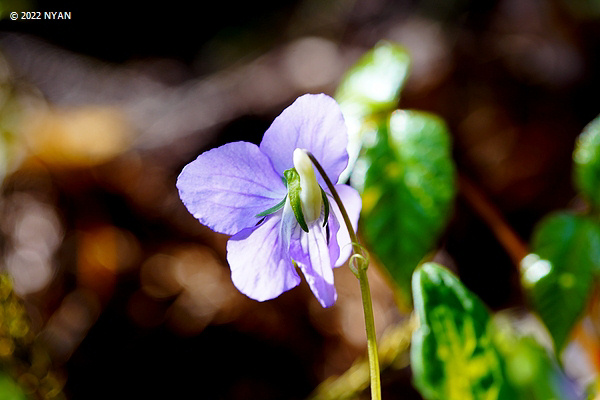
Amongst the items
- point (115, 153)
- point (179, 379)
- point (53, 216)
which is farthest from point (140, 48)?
point (179, 379)

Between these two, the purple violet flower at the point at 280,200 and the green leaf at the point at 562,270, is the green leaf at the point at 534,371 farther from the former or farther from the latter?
the purple violet flower at the point at 280,200

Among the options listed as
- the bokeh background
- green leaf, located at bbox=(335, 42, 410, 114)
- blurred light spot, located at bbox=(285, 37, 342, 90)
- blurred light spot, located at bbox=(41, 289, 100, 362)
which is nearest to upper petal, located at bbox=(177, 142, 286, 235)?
green leaf, located at bbox=(335, 42, 410, 114)

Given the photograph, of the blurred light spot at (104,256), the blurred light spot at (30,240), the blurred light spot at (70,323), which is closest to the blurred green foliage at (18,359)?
the blurred light spot at (70,323)

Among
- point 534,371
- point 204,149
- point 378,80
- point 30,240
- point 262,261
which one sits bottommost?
point 534,371

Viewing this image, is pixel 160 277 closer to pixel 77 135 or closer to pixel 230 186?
pixel 77 135

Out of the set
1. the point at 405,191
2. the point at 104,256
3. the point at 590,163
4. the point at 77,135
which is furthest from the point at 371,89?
the point at 77,135

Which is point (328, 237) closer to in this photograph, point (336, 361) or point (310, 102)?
point (310, 102)

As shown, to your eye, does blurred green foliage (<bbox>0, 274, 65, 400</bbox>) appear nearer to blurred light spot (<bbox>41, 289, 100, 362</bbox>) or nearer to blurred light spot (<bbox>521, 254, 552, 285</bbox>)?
blurred light spot (<bbox>41, 289, 100, 362</bbox>)
